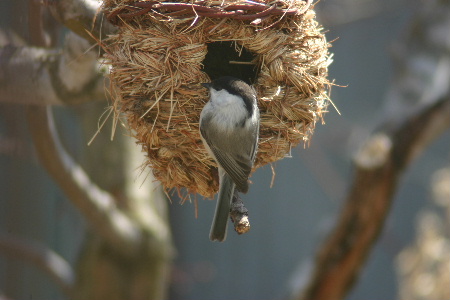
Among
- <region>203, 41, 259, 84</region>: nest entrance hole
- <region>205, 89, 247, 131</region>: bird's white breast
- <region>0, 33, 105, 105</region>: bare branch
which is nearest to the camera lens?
<region>205, 89, 247, 131</region>: bird's white breast

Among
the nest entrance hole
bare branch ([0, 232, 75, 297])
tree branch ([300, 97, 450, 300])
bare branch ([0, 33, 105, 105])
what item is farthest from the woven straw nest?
bare branch ([0, 232, 75, 297])

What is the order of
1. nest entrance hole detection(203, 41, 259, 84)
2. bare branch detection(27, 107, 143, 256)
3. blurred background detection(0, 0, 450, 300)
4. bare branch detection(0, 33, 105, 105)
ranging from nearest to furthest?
nest entrance hole detection(203, 41, 259, 84), bare branch detection(0, 33, 105, 105), bare branch detection(27, 107, 143, 256), blurred background detection(0, 0, 450, 300)

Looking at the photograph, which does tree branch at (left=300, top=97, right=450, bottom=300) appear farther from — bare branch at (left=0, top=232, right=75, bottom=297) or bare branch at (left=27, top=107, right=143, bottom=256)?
bare branch at (left=0, top=232, right=75, bottom=297)

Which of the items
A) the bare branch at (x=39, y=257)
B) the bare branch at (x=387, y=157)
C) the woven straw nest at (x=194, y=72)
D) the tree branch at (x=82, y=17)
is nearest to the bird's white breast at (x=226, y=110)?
the woven straw nest at (x=194, y=72)


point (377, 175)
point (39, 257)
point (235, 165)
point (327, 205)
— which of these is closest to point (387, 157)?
point (377, 175)

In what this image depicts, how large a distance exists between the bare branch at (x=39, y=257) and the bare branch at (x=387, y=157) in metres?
1.67

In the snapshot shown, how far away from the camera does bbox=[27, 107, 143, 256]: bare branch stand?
282 centimetres

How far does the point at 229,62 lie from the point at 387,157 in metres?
→ 2.02

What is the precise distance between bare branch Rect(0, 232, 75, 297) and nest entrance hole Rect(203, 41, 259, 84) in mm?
2141

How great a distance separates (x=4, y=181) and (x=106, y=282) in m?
1.02

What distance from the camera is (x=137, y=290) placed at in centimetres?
399

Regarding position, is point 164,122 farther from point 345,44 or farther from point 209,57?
point 345,44

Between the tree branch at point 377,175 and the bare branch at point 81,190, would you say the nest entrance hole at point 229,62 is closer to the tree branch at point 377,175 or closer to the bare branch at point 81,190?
the bare branch at point 81,190

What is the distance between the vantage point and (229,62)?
2.08 metres
